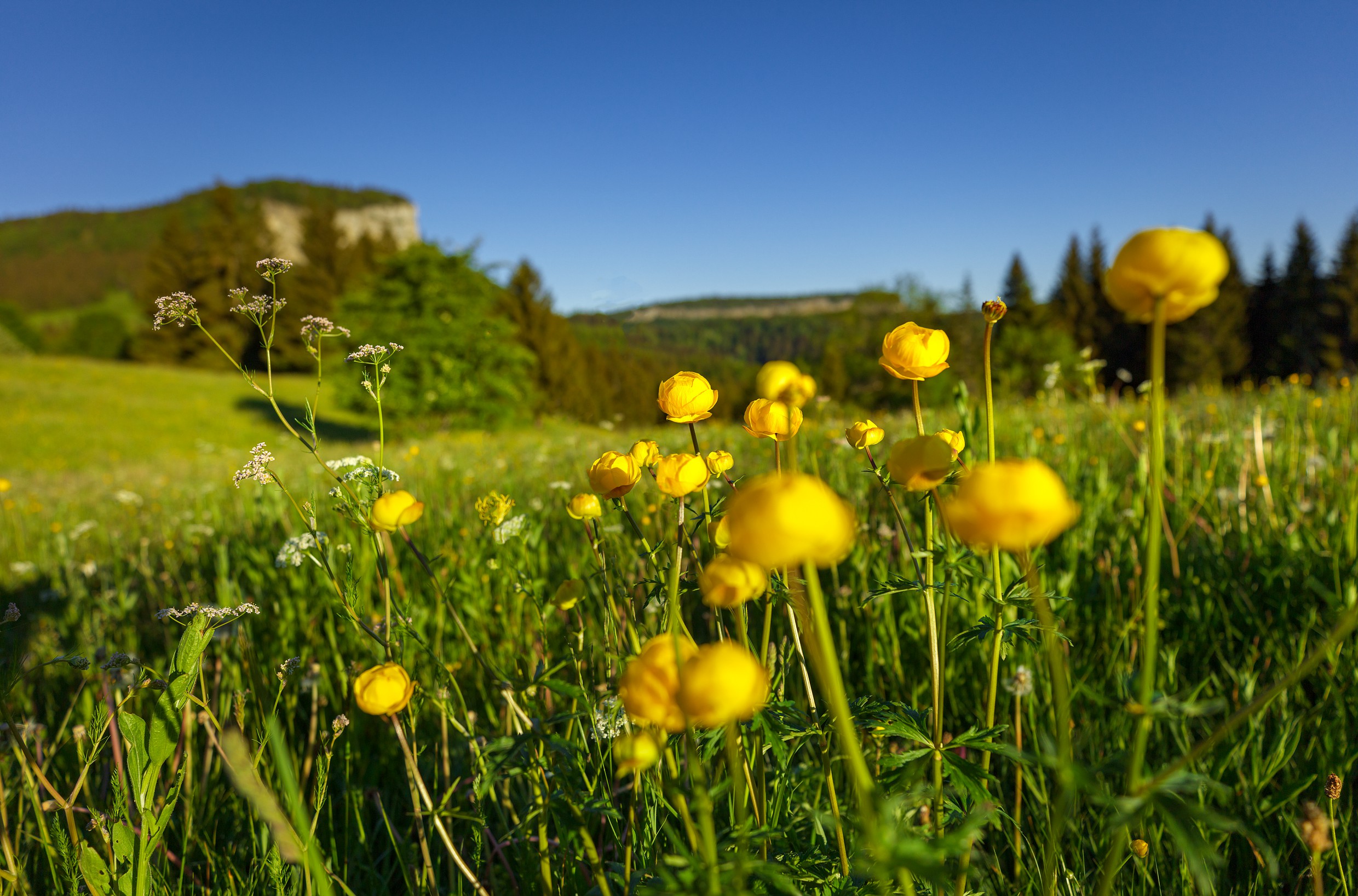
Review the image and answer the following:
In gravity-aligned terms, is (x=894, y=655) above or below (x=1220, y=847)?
above

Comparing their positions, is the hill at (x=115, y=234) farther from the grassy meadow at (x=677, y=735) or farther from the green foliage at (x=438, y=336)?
the grassy meadow at (x=677, y=735)

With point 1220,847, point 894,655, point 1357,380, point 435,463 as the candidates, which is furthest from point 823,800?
point 1357,380

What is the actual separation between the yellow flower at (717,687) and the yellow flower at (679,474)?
320 mm

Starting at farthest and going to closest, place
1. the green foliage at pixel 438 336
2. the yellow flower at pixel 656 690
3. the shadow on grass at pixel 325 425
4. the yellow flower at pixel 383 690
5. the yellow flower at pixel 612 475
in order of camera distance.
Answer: the shadow on grass at pixel 325 425 < the green foliage at pixel 438 336 < the yellow flower at pixel 612 475 < the yellow flower at pixel 383 690 < the yellow flower at pixel 656 690

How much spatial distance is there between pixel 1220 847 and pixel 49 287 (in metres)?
76.4

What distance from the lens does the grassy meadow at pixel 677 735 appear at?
794 millimetres

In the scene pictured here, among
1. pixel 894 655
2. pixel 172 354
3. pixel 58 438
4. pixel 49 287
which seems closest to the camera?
pixel 894 655

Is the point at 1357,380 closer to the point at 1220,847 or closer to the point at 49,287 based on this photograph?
the point at 1220,847

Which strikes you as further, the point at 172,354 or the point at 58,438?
the point at 172,354

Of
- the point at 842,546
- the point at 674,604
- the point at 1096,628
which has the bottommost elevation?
the point at 1096,628

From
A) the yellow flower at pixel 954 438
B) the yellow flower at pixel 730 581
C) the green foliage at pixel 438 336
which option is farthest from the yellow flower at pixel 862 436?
the green foliage at pixel 438 336

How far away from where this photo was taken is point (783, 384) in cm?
61

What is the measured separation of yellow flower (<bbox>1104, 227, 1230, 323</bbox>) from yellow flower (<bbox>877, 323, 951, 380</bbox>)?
30 cm

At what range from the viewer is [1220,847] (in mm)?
1160
